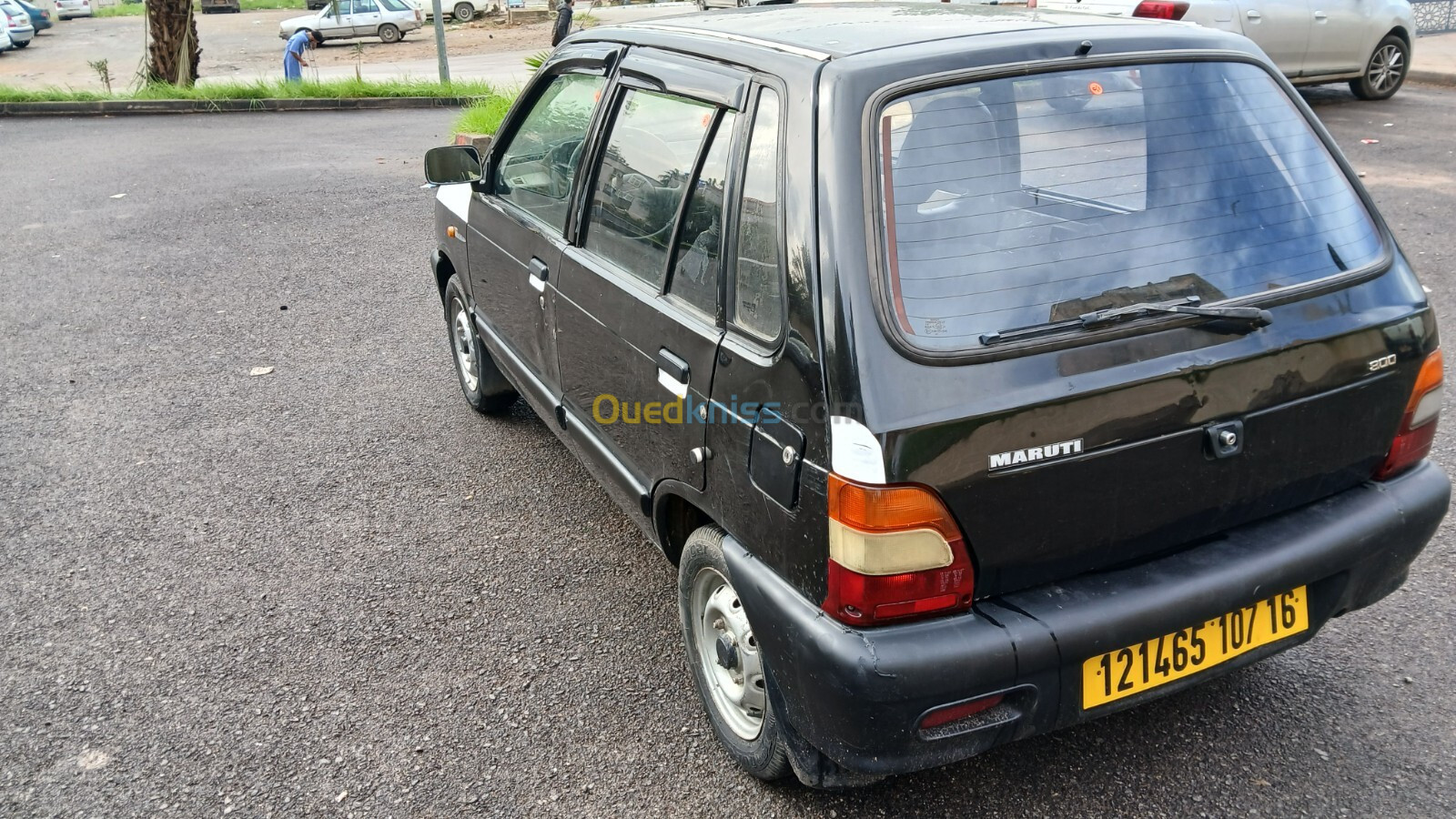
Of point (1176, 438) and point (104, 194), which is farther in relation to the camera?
point (104, 194)

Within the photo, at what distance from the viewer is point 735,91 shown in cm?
258

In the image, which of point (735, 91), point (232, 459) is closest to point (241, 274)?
point (232, 459)

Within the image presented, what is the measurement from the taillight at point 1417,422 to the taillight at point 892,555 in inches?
47.6

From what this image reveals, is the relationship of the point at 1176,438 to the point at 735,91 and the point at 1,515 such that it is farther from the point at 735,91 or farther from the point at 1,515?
the point at 1,515

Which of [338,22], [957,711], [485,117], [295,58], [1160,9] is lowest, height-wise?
[957,711]

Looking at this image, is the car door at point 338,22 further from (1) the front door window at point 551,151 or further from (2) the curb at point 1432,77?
(1) the front door window at point 551,151

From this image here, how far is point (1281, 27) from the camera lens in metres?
10.6

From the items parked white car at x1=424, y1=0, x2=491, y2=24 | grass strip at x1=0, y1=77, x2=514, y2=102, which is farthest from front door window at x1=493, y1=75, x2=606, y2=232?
parked white car at x1=424, y1=0, x2=491, y2=24

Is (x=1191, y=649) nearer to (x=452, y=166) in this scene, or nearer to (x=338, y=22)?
(x=452, y=166)

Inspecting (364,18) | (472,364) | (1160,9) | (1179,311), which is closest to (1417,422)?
(1179,311)

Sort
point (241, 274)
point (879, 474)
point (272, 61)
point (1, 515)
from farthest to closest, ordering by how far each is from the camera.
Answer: point (272, 61), point (241, 274), point (1, 515), point (879, 474)

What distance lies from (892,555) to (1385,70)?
41.2 feet

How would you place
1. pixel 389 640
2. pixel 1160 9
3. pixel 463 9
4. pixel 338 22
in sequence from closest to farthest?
pixel 389 640
pixel 1160 9
pixel 338 22
pixel 463 9

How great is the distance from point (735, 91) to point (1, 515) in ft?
11.7
